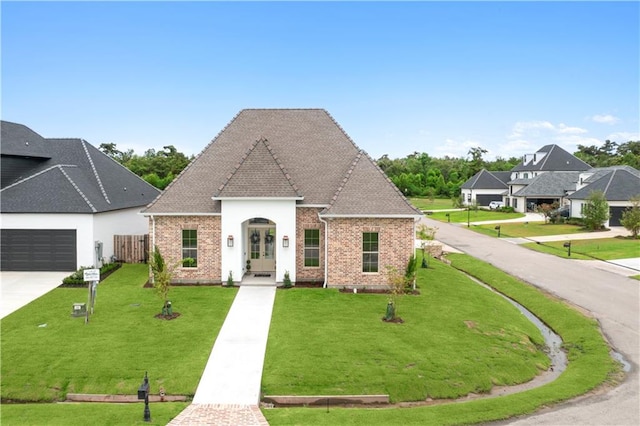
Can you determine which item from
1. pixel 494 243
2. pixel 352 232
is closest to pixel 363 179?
pixel 352 232

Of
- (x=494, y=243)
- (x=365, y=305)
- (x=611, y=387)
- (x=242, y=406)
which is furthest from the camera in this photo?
(x=494, y=243)

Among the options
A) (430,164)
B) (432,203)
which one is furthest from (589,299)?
(430,164)

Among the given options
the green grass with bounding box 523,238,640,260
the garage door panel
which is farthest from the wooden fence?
the green grass with bounding box 523,238,640,260

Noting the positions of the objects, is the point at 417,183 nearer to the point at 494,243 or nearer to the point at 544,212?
the point at 544,212

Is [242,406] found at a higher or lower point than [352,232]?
lower

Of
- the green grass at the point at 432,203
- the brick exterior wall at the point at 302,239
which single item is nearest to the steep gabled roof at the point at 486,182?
the green grass at the point at 432,203

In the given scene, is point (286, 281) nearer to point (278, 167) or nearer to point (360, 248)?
point (360, 248)
